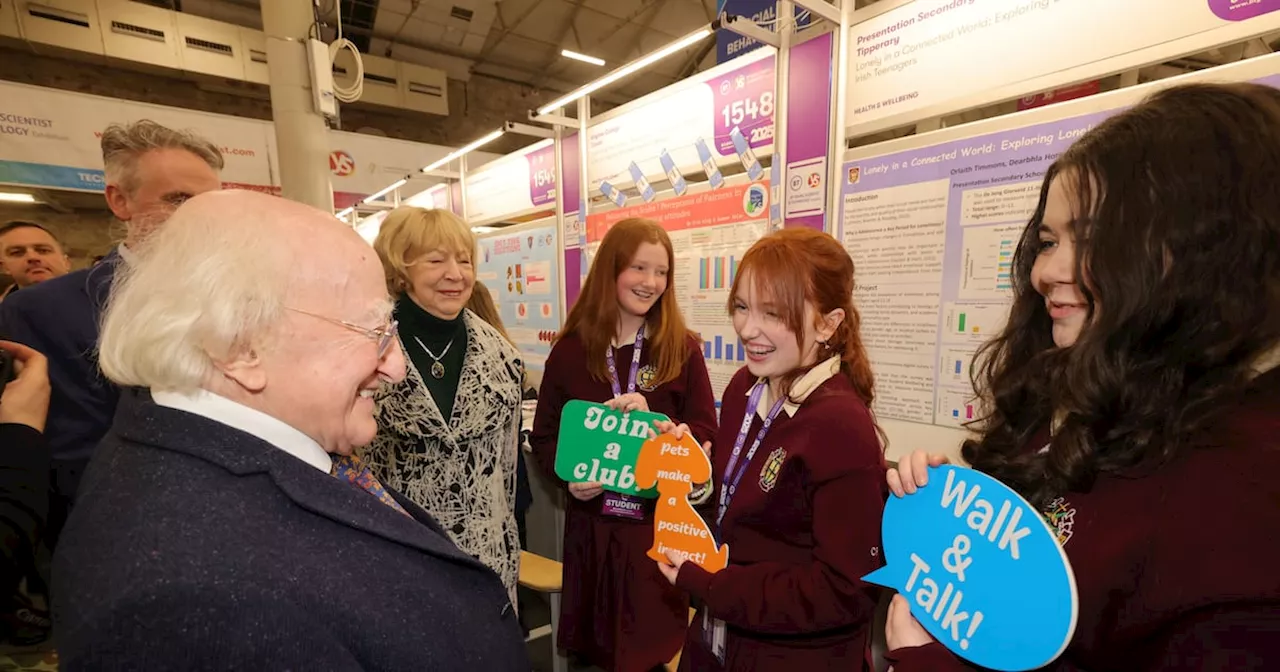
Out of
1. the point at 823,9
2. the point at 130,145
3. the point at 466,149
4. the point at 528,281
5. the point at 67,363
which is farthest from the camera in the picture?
the point at 466,149

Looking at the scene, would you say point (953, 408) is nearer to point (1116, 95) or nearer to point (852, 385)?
point (852, 385)

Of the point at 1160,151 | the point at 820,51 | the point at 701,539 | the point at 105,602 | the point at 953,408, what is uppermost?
the point at 820,51

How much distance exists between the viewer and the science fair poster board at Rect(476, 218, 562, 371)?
4086mm

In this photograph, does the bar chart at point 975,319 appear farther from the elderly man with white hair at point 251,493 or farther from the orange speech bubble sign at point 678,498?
the elderly man with white hair at point 251,493

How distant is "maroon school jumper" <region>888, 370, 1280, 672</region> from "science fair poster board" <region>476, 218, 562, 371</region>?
11.8 ft

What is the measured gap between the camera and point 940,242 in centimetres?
191

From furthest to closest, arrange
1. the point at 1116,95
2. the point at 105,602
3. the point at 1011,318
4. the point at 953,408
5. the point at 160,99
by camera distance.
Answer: the point at 160,99, the point at 953,408, the point at 1116,95, the point at 1011,318, the point at 105,602

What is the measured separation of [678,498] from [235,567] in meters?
0.94

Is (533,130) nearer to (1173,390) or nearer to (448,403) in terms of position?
(448,403)

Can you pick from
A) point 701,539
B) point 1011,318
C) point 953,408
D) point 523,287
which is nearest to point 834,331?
point 1011,318

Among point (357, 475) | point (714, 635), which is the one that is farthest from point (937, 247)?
point (357, 475)

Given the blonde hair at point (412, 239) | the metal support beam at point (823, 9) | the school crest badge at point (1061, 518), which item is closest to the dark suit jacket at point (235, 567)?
the school crest badge at point (1061, 518)

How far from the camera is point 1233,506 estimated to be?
22.1 inches

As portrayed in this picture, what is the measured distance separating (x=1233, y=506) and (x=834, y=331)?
0.76 metres
